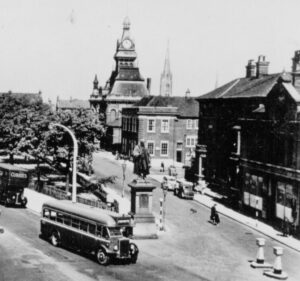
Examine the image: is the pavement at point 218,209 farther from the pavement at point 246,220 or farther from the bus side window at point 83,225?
the bus side window at point 83,225

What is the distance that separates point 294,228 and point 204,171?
25385 millimetres

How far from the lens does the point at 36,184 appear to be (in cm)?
5291

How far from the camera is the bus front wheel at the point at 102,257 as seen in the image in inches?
1009

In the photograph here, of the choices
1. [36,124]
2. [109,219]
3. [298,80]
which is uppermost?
[298,80]

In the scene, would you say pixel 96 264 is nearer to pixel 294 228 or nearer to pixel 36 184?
pixel 294 228

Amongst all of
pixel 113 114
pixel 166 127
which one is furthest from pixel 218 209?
pixel 113 114

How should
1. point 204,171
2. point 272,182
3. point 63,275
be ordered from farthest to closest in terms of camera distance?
point 204,171 → point 272,182 → point 63,275

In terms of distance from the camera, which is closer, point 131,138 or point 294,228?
point 294,228

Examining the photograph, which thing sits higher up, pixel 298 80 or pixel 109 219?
pixel 298 80

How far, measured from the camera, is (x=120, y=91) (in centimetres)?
10969

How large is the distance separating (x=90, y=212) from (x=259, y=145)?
1927 cm

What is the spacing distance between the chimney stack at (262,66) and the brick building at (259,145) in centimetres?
4

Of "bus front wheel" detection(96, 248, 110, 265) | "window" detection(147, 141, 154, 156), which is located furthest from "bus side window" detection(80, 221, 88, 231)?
"window" detection(147, 141, 154, 156)

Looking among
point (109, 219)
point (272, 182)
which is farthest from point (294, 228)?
point (109, 219)
